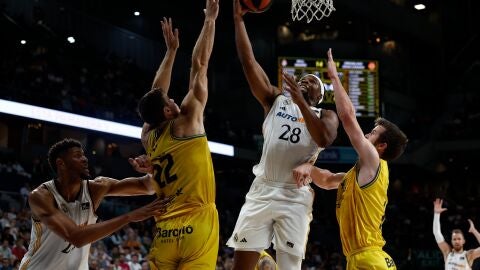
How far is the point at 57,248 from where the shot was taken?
195 inches

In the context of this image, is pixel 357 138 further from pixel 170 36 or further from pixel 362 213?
pixel 170 36

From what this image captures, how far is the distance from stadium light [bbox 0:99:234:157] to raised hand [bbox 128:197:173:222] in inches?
477

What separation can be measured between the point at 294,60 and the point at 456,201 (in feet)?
34.9

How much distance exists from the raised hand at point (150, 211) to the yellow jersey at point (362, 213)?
4.69 feet

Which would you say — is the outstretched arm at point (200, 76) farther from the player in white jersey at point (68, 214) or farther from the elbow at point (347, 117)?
the elbow at point (347, 117)

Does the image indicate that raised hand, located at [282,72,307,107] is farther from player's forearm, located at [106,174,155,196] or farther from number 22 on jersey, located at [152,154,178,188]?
player's forearm, located at [106,174,155,196]

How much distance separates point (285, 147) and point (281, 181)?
28cm

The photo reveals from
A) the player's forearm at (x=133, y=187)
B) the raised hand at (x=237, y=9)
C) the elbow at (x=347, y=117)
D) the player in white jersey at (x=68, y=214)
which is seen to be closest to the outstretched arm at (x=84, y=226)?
the player in white jersey at (x=68, y=214)

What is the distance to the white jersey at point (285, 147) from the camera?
5434 millimetres

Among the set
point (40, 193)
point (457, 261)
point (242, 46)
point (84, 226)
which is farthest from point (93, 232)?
point (457, 261)

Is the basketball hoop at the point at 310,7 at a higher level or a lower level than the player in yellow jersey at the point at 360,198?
higher

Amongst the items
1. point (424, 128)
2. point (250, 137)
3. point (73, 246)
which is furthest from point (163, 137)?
point (424, 128)

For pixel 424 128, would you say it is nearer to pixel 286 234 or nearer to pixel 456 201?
pixel 456 201

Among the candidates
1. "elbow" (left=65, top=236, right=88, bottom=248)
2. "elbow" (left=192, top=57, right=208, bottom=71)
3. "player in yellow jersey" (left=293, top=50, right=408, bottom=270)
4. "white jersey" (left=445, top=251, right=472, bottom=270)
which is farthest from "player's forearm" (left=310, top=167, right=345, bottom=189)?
"white jersey" (left=445, top=251, right=472, bottom=270)
